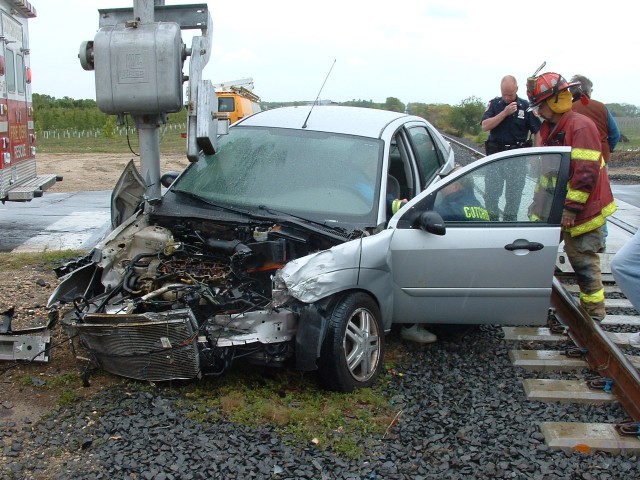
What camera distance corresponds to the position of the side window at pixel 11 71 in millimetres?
9711

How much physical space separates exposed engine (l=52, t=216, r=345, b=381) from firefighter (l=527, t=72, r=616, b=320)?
2.01 m

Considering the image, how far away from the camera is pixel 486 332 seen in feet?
19.0

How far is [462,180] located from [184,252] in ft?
6.70

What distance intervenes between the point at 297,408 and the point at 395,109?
70.6 feet

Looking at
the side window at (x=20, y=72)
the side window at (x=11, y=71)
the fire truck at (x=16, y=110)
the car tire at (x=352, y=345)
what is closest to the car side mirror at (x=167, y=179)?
the car tire at (x=352, y=345)

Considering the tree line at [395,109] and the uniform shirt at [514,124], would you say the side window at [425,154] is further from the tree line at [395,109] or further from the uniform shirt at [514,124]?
the tree line at [395,109]

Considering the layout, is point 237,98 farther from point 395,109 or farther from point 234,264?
point 234,264

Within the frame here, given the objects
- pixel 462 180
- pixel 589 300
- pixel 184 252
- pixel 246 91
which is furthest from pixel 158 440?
pixel 246 91

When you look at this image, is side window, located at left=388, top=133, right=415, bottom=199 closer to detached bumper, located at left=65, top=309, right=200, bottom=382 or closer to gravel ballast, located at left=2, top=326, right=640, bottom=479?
gravel ballast, located at left=2, top=326, right=640, bottom=479

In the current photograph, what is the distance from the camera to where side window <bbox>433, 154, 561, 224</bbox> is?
16.6 feet

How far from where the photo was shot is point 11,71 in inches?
389

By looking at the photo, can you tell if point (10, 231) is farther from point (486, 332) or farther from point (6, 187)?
point (486, 332)

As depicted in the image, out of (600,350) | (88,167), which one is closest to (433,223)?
(600,350)

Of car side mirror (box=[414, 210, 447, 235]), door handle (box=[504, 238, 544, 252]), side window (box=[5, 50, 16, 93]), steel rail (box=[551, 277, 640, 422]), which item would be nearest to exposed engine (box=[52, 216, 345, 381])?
car side mirror (box=[414, 210, 447, 235])
